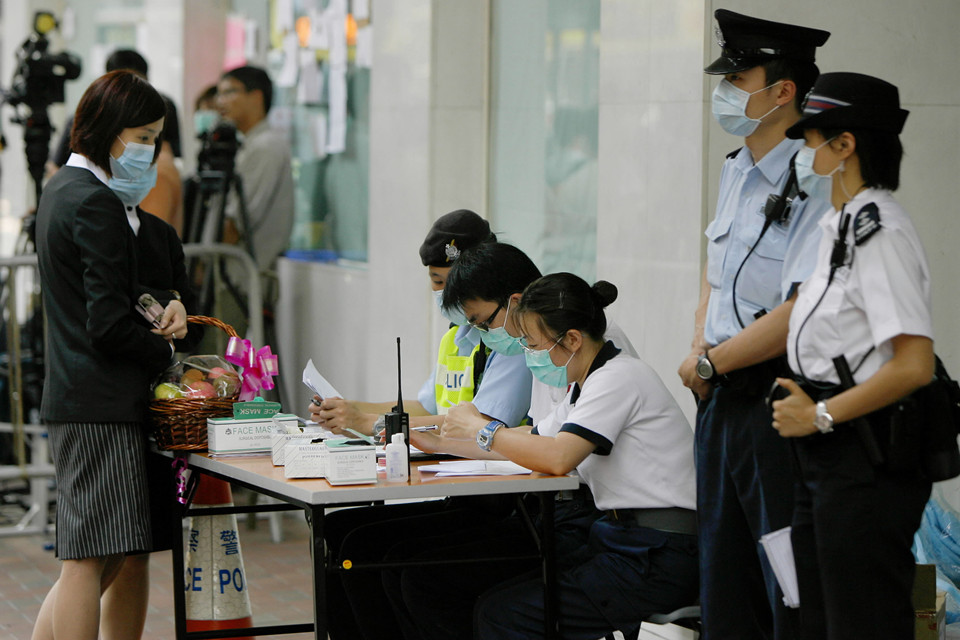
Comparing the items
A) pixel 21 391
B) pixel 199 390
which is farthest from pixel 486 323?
pixel 21 391

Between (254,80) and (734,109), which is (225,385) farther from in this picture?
(254,80)

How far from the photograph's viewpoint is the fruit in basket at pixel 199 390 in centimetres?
388

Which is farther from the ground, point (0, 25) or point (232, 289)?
point (0, 25)

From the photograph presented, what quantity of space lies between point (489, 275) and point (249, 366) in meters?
0.85

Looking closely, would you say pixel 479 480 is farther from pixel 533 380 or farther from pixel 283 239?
pixel 283 239

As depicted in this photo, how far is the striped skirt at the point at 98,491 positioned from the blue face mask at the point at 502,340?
1.05 m

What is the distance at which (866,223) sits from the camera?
274 centimetres

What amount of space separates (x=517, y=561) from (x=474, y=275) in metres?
0.81

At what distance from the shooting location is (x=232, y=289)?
7.14 meters

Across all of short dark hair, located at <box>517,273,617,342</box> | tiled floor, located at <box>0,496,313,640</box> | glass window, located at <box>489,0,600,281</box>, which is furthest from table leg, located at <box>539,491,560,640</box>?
glass window, located at <box>489,0,600,281</box>

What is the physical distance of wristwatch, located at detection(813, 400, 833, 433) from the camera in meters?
2.75

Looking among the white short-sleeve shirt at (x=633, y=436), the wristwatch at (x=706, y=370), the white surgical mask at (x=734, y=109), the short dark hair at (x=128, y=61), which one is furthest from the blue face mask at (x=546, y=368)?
the short dark hair at (x=128, y=61)

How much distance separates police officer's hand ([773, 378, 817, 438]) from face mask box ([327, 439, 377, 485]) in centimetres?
101

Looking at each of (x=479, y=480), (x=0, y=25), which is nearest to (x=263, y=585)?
(x=479, y=480)
